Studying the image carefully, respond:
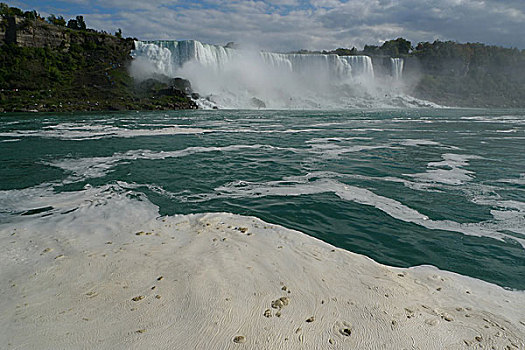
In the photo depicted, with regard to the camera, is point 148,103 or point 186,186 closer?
point 186,186

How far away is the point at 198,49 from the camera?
49.8 meters

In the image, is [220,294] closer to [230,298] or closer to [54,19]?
[230,298]

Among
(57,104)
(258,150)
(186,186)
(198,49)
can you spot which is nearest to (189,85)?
(198,49)

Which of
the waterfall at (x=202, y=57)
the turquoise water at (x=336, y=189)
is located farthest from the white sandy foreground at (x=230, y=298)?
the waterfall at (x=202, y=57)

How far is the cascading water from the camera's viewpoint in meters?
50.8

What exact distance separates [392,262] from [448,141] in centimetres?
1264

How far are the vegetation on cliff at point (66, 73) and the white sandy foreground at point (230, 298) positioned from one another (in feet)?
121

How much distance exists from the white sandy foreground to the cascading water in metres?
44.3

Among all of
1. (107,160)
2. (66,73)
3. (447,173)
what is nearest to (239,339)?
(447,173)

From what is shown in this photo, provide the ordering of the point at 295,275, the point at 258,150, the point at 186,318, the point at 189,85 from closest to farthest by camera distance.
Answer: the point at 186,318, the point at 295,275, the point at 258,150, the point at 189,85

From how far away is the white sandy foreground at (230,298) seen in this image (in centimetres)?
229

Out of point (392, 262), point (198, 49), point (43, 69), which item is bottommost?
point (392, 262)

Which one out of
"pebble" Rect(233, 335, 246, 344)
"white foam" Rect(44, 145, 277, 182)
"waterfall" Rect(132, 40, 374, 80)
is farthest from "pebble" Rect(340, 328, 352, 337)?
"waterfall" Rect(132, 40, 374, 80)

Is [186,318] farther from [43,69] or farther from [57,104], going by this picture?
[43,69]
